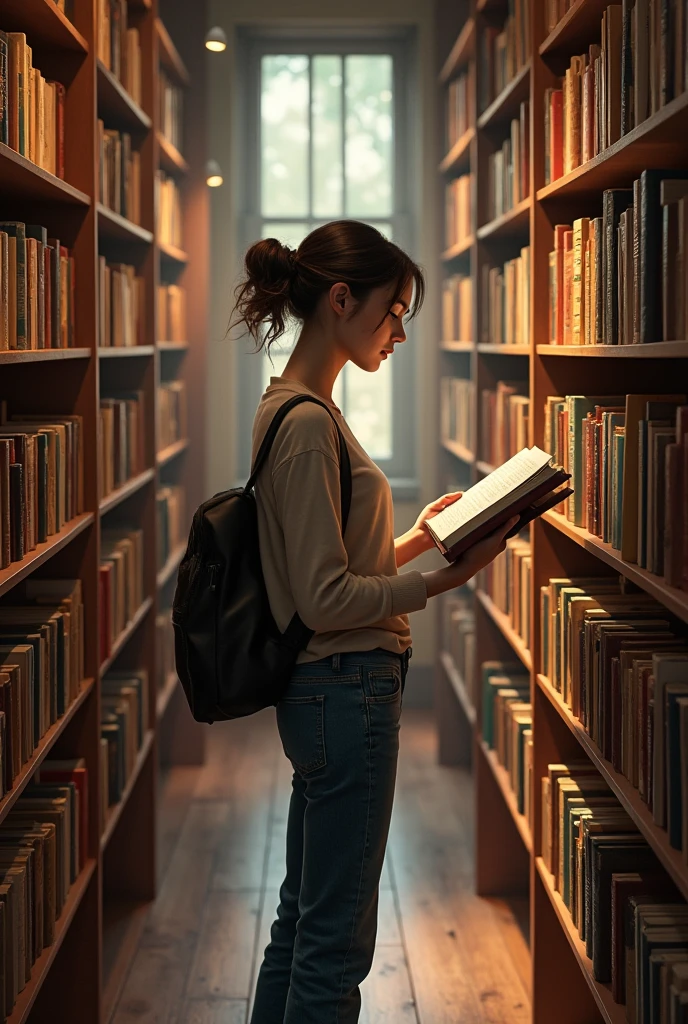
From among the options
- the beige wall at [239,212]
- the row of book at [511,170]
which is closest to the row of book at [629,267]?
the row of book at [511,170]

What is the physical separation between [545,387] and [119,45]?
1563mm

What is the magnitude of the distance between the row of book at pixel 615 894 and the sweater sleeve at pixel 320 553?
0.65 metres

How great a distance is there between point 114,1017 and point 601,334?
1956mm

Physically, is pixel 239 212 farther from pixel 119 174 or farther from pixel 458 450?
pixel 119 174

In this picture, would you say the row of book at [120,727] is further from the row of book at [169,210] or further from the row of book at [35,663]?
the row of book at [169,210]

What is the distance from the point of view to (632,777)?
1.96 meters

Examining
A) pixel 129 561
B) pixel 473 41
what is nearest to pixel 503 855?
pixel 129 561

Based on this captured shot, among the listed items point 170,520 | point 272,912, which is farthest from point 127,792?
point 170,520

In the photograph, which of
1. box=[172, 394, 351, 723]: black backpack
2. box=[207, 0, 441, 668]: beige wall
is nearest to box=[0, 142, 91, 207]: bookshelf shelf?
box=[172, 394, 351, 723]: black backpack

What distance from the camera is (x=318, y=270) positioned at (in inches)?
81.5

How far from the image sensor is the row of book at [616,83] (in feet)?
5.76

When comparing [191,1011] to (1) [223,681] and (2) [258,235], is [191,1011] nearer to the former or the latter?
(1) [223,681]

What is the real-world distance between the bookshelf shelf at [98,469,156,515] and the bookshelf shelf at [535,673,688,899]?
1.15 m

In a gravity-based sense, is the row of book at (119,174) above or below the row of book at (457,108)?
below
